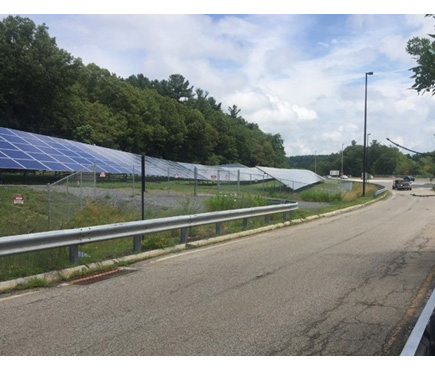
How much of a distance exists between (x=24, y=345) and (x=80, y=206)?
11448 mm

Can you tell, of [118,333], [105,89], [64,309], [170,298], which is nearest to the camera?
[118,333]

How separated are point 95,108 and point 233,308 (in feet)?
214

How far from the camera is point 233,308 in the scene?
20.9 feet

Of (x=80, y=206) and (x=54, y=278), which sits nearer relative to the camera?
(x=54, y=278)

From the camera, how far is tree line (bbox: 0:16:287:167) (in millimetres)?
55281

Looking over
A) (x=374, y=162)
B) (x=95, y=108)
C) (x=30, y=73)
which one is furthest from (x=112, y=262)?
(x=374, y=162)

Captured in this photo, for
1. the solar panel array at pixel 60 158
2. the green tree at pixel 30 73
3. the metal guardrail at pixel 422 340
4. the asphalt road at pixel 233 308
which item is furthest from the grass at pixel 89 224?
the green tree at pixel 30 73

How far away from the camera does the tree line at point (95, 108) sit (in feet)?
181

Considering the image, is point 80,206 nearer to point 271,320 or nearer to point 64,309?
point 64,309

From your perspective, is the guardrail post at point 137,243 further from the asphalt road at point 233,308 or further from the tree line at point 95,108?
the tree line at point 95,108

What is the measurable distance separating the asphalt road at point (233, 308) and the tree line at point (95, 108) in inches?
2016

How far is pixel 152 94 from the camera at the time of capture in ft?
305

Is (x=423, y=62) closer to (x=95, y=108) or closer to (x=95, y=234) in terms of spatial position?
(x=95, y=234)

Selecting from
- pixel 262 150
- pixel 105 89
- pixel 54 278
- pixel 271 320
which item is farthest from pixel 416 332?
pixel 262 150
